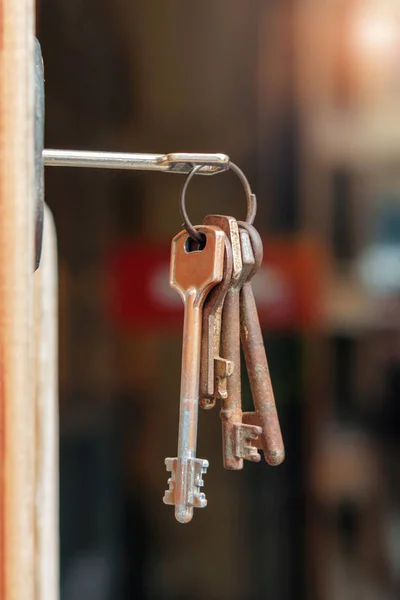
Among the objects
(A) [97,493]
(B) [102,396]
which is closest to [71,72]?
(B) [102,396]

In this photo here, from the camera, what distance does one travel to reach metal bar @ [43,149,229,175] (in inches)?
15.9

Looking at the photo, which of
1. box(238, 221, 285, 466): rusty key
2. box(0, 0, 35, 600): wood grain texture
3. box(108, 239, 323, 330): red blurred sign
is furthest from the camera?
box(108, 239, 323, 330): red blurred sign

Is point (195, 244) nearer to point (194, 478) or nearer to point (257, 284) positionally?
point (194, 478)

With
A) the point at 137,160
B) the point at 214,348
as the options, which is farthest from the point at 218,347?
the point at 137,160

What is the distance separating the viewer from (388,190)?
1.41m

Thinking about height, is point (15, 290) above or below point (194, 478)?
above

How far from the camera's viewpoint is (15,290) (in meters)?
0.34

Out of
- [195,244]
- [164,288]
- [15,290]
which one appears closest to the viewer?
[15,290]

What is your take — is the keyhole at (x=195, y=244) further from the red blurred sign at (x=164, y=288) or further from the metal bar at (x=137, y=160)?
the red blurred sign at (x=164, y=288)

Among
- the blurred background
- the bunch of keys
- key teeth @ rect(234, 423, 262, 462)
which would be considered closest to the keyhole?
the bunch of keys

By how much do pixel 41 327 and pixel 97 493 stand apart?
0.87 metres

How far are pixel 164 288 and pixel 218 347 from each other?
0.80m

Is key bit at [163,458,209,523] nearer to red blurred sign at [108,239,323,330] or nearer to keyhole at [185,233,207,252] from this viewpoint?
keyhole at [185,233,207,252]

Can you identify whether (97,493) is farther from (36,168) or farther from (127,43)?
(36,168)
